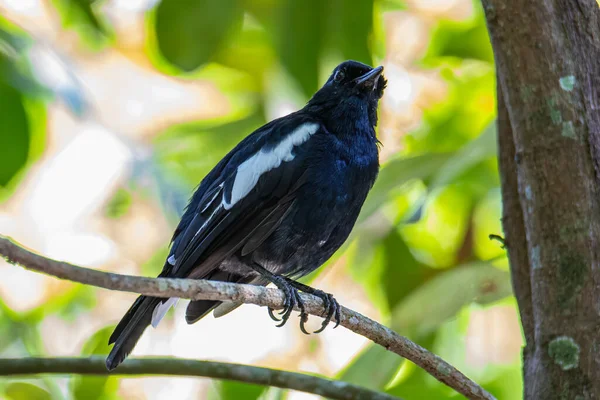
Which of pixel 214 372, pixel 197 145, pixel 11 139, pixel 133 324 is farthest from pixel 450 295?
pixel 197 145

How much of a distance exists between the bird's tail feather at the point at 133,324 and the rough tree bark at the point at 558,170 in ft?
4.96

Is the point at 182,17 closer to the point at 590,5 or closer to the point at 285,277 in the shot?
the point at 285,277

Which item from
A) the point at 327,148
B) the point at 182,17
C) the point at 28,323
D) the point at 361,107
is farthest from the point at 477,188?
the point at 28,323

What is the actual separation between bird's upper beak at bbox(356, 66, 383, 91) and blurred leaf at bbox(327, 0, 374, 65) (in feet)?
0.48

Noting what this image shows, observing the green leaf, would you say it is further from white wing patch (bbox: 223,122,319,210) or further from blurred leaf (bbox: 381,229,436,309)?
blurred leaf (bbox: 381,229,436,309)

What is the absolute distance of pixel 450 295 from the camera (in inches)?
128

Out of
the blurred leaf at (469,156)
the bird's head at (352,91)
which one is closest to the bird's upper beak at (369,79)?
the bird's head at (352,91)

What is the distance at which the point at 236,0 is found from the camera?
12.5 feet

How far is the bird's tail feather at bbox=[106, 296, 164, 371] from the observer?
2.98 meters

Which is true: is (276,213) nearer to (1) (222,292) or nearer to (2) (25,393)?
Answer: (1) (222,292)

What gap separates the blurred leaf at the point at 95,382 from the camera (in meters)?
3.31

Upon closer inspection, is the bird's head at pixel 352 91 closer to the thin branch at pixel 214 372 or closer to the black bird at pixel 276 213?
the black bird at pixel 276 213

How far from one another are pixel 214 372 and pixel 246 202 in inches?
31.9

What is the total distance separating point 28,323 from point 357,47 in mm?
2973
